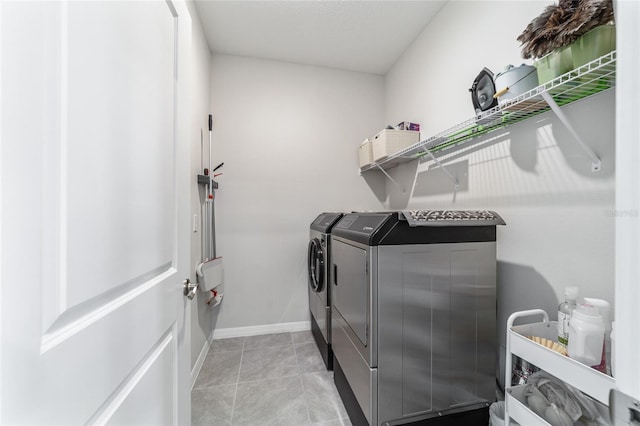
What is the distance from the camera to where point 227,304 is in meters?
2.62

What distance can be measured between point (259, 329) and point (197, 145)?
6.48ft

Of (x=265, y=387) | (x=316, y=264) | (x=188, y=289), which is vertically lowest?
(x=265, y=387)

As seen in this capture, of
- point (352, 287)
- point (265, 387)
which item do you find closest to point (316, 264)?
point (352, 287)

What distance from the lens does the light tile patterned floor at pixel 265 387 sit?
1573 millimetres

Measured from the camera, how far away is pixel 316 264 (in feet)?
7.48

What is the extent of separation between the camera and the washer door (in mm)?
2152

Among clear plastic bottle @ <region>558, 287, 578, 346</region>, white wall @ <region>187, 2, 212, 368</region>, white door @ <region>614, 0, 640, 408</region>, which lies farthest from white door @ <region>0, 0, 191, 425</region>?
clear plastic bottle @ <region>558, 287, 578, 346</region>

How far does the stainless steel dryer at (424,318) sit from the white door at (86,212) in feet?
2.92

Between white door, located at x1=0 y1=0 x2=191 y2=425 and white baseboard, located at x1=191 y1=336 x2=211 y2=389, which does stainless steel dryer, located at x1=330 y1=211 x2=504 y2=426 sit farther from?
white baseboard, located at x1=191 y1=336 x2=211 y2=389

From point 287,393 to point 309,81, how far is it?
299 cm

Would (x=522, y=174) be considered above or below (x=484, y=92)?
below

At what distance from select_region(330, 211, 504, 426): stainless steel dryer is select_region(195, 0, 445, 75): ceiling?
1788 millimetres

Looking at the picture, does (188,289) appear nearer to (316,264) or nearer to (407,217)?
(407,217)

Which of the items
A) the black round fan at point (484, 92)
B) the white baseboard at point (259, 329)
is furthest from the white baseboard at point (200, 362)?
the black round fan at point (484, 92)
